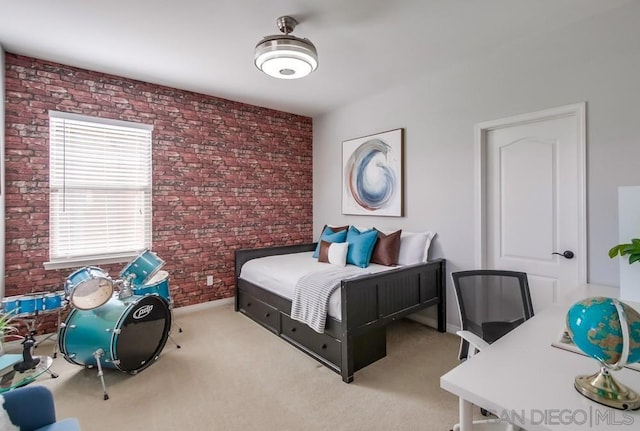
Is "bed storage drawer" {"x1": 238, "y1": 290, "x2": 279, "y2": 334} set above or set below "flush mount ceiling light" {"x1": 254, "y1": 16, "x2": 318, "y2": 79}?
below

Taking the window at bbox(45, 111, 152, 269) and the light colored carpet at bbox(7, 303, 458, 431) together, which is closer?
the light colored carpet at bbox(7, 303, 458, 431)

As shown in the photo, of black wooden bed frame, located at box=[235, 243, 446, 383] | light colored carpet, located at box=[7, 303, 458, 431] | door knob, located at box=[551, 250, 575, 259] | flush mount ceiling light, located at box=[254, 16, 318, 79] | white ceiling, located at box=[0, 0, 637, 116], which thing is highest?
white ceiling, located at box=[0, 0, 637, 116]

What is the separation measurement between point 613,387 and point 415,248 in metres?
2.47

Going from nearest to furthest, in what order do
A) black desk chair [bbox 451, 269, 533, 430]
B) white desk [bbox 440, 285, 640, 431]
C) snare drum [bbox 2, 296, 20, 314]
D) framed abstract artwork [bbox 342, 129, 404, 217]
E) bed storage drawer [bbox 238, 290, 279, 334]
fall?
white desk [bbox 440, 285, 640, 431]
black desk chair [bbox 451, 269, 533, 430]
snare drum [bbox 2, 296, 20, 314]
bed storage drawer [bbox 238, 290, 279, 334]
framed abstract artwork [bbox 342, 129, 404, 217]

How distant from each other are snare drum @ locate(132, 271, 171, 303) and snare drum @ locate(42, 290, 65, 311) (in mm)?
542

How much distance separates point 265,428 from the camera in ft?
6.22

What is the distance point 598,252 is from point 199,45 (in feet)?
11.8

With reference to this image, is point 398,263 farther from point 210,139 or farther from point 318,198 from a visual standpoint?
point 210,139

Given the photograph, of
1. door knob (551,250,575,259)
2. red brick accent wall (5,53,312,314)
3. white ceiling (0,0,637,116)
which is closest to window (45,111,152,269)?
red brick accent wall (5,53,312,314)

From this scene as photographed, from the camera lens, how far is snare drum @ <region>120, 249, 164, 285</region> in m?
2.79

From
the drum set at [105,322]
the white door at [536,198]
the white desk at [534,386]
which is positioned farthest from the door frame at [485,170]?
the drum set at [105,322]

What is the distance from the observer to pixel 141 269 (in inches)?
112

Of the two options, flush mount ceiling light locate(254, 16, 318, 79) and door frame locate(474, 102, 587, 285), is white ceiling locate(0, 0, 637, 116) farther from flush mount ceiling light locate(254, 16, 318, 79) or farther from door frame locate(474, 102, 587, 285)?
door frame locate(474, 102, 587, 285)

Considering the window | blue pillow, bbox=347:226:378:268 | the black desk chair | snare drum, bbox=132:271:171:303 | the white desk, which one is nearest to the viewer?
the white desk
